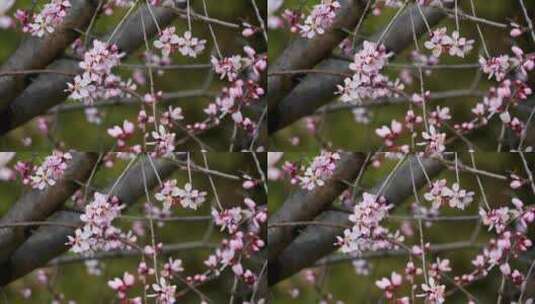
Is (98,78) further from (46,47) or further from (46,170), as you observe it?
(46,170)

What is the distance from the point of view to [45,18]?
286cm

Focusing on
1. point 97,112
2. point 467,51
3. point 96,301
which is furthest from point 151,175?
point 467,51

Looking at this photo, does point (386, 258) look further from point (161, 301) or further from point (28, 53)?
point (28, 53)

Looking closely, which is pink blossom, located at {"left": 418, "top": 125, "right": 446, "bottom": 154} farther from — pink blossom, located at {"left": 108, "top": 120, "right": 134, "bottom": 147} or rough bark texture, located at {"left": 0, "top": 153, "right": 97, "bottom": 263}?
rough bark texture, located at {"left": 0, "top": 153, "right": 97, "bottom": 263}

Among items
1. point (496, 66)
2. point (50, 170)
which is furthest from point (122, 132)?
point (496, 66)

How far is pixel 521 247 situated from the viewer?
9.61 feet

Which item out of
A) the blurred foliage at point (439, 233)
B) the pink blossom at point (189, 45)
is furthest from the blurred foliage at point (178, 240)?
the pink blossom at point (189, 45)

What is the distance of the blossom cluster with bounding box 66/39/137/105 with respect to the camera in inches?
111

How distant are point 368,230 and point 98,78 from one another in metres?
1.02

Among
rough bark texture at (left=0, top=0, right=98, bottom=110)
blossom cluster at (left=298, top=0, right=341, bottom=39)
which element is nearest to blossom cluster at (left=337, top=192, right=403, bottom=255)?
blossom cluster at (left=298, top=0, right=341, bottom=39)

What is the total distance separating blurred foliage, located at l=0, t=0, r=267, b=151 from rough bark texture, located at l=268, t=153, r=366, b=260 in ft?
0.96

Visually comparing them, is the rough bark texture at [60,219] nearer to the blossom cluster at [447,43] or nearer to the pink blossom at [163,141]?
the pink blossom at [163,141]

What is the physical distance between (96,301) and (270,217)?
0.64 meters

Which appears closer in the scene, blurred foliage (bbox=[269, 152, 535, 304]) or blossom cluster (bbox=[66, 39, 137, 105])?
blossom cluster (bbox=[66, 39, 137, 105])
